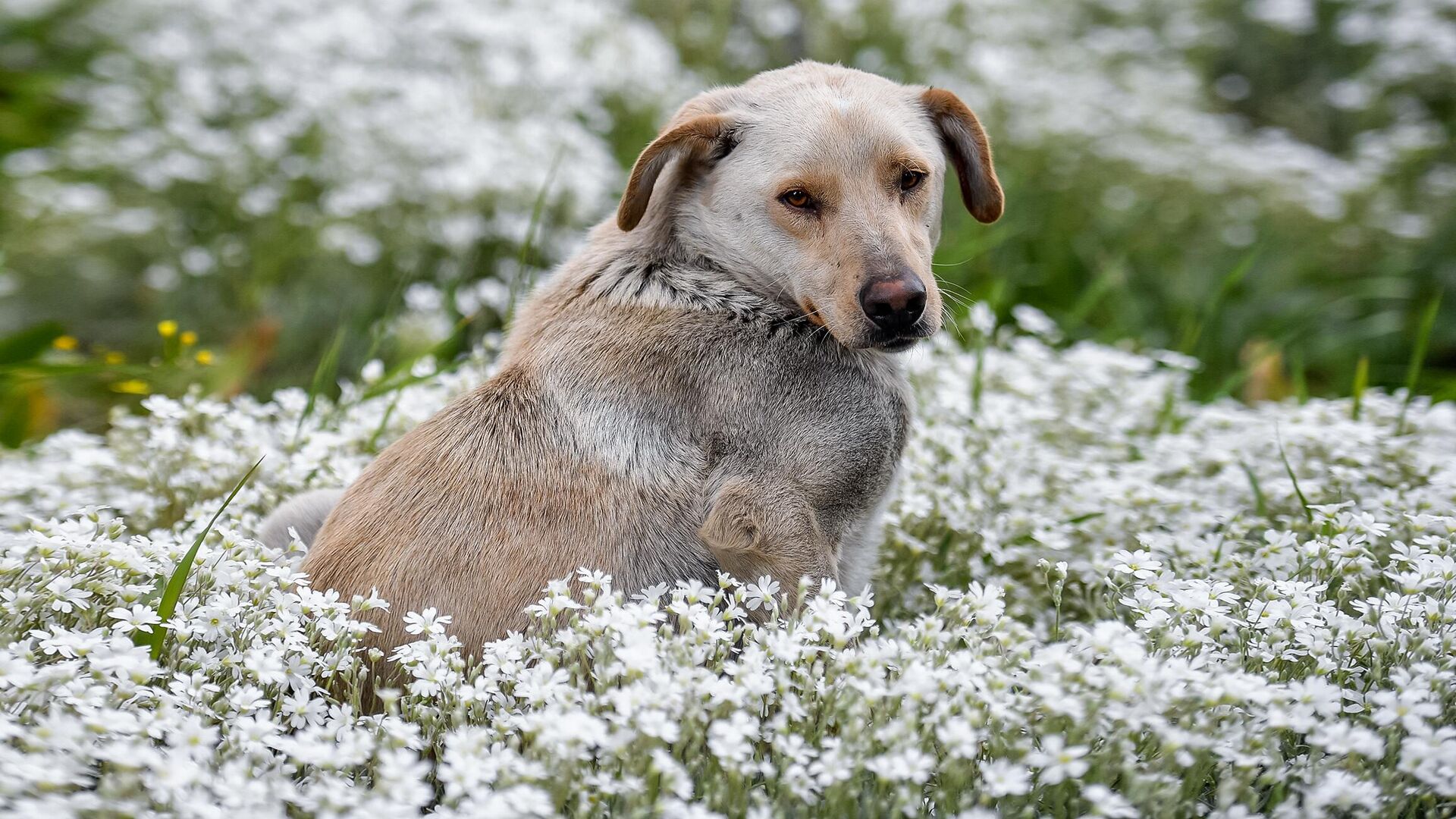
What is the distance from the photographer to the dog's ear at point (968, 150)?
3.13 meters

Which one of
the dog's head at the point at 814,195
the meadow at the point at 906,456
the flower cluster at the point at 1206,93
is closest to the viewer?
the meadow at the point at 906,456

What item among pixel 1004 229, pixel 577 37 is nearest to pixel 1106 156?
pixel 1004 229

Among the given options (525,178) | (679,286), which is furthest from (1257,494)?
(525,178)

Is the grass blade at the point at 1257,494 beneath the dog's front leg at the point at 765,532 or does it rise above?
beneath

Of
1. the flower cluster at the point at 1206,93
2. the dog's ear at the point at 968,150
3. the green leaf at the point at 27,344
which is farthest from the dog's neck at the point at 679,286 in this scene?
the flower cluster at the point at 1206,93

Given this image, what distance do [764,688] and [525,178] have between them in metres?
3.97

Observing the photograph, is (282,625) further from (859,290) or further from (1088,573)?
(1088,573)

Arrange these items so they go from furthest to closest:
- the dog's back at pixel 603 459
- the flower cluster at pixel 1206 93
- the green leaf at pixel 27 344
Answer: the flower cluster at pixel 1206 93 < the green leaf at pixel 27 344 < the dog's back at pixel 603 459

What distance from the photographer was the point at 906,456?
12.4 feet

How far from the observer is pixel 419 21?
677 centimetres

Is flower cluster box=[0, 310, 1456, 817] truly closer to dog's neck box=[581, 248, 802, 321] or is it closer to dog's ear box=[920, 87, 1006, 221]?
dog's neck box=[581, 248, 802, 321]

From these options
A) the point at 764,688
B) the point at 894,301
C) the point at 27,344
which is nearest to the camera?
the point at 764,688

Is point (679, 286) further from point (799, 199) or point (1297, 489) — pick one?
point (1297, 489)

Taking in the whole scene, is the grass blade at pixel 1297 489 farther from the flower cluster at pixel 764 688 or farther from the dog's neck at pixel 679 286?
the dog's neck at pixel 679 286
